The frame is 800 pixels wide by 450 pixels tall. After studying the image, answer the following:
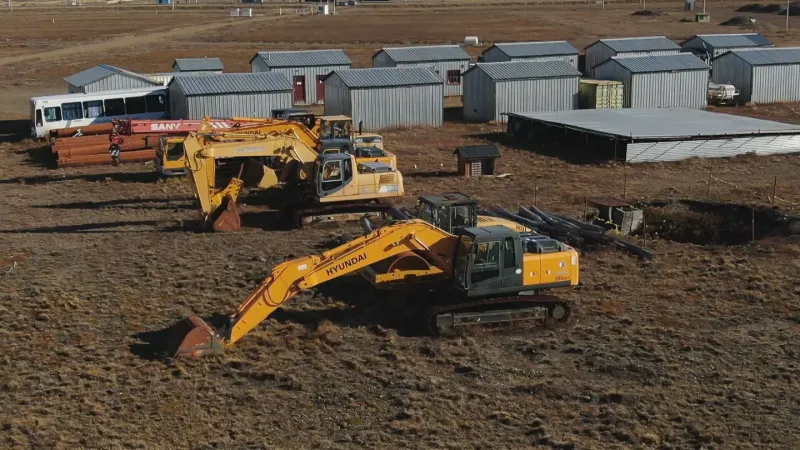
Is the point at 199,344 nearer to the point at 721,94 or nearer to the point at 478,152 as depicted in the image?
the point at 478,152

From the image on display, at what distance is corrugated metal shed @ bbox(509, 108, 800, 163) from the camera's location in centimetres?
3712

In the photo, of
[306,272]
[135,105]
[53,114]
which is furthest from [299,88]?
[306,272]

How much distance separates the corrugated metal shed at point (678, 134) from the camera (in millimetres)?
37125

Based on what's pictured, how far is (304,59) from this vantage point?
179 feet

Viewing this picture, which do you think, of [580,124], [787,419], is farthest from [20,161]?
[787,419]

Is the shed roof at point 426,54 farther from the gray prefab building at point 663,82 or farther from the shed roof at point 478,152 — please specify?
the shed roof at point 478,152

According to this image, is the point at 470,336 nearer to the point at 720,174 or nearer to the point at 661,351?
the point at 661,351

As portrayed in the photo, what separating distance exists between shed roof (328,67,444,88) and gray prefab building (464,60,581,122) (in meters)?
2.62

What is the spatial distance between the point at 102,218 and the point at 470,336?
1491cm

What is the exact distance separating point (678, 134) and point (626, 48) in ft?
76.9

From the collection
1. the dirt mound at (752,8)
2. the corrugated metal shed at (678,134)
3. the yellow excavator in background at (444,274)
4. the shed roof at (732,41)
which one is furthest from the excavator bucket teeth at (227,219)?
the dirt mound at (752,8)

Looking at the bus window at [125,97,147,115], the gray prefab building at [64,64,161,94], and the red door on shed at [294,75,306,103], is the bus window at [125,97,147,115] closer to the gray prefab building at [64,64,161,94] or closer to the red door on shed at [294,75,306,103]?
the gray prefab building at [64,64,161,94]

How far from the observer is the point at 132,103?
4453 cm

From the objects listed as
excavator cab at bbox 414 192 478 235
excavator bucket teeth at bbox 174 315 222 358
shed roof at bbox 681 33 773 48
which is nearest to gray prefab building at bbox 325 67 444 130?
shed roof at bbox 681 33 773 48
